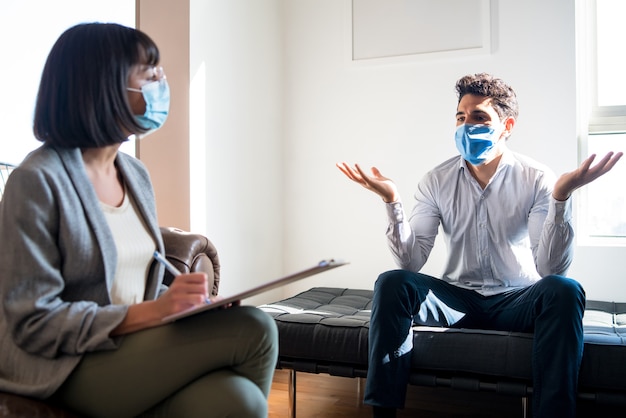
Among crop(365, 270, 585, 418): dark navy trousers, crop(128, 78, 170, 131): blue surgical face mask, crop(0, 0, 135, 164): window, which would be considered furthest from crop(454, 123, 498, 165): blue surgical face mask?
crop(0, 0, 135, 164): window

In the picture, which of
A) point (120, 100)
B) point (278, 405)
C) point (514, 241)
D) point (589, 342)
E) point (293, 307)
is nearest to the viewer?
point (120, 100)

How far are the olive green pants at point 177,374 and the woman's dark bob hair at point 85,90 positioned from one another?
39cm

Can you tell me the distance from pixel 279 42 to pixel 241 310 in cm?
275

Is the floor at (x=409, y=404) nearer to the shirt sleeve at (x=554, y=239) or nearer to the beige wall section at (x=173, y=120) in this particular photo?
the shirt sleeve at (x=554, y=239)

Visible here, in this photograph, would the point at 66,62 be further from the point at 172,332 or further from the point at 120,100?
the point at 172,332

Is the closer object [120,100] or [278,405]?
[120,100]

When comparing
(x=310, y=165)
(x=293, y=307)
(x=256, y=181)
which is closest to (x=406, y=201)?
(x=310, y=165)

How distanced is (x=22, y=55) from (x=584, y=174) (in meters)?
2.47

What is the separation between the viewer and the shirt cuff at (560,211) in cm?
191

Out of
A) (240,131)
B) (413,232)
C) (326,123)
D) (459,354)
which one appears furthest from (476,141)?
(326,123)

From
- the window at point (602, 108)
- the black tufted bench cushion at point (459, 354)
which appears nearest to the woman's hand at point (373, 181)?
the black tufted bench cushion at point (459, 354)

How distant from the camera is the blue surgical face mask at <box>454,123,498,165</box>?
2152mm

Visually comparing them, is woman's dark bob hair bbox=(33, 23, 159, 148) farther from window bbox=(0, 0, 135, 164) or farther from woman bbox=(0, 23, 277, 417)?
window bbox=(0, 0, 135, 164)

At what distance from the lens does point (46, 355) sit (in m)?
1.10
